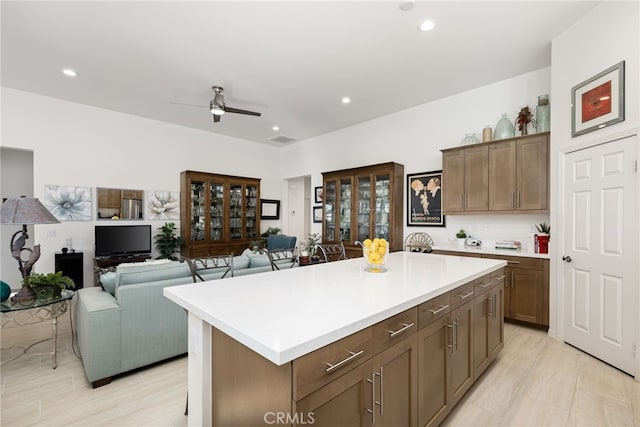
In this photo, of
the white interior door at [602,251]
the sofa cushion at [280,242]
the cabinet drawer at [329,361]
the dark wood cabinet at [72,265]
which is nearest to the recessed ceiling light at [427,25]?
the white interior door at [602,251]

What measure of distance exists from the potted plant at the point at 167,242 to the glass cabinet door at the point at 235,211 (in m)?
1.08

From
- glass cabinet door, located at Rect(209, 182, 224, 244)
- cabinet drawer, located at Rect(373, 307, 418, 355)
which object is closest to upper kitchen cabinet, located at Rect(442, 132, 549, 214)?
cabinet drawer, located at Rect(373, 307, 418, 355)

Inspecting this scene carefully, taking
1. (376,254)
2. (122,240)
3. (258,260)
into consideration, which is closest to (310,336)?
(376,254)

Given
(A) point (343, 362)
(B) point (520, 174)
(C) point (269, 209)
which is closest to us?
(A) point (343, 362)

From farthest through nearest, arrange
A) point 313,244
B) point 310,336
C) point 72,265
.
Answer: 1. point 313,244
2. point 72,265
3. point 310,336

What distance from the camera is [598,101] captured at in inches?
102

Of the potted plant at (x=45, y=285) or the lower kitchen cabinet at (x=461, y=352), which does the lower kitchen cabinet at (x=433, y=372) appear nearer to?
the lower kitchen cabinet at (x=461, y=352)

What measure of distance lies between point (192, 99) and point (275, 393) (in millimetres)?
4565

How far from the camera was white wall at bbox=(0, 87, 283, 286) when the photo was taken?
4.29m

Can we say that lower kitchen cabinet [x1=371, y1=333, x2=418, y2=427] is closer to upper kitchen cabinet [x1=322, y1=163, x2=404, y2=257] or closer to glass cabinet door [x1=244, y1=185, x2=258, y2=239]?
upper kitchen cabinet [x1=322, y1=163, x2=404, y2=257]

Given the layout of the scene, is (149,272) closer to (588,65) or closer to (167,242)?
(167,242)

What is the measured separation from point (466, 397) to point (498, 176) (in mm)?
2602

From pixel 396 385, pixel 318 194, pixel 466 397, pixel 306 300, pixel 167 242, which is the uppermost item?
pixel 318 194

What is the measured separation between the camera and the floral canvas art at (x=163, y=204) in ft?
17.6
